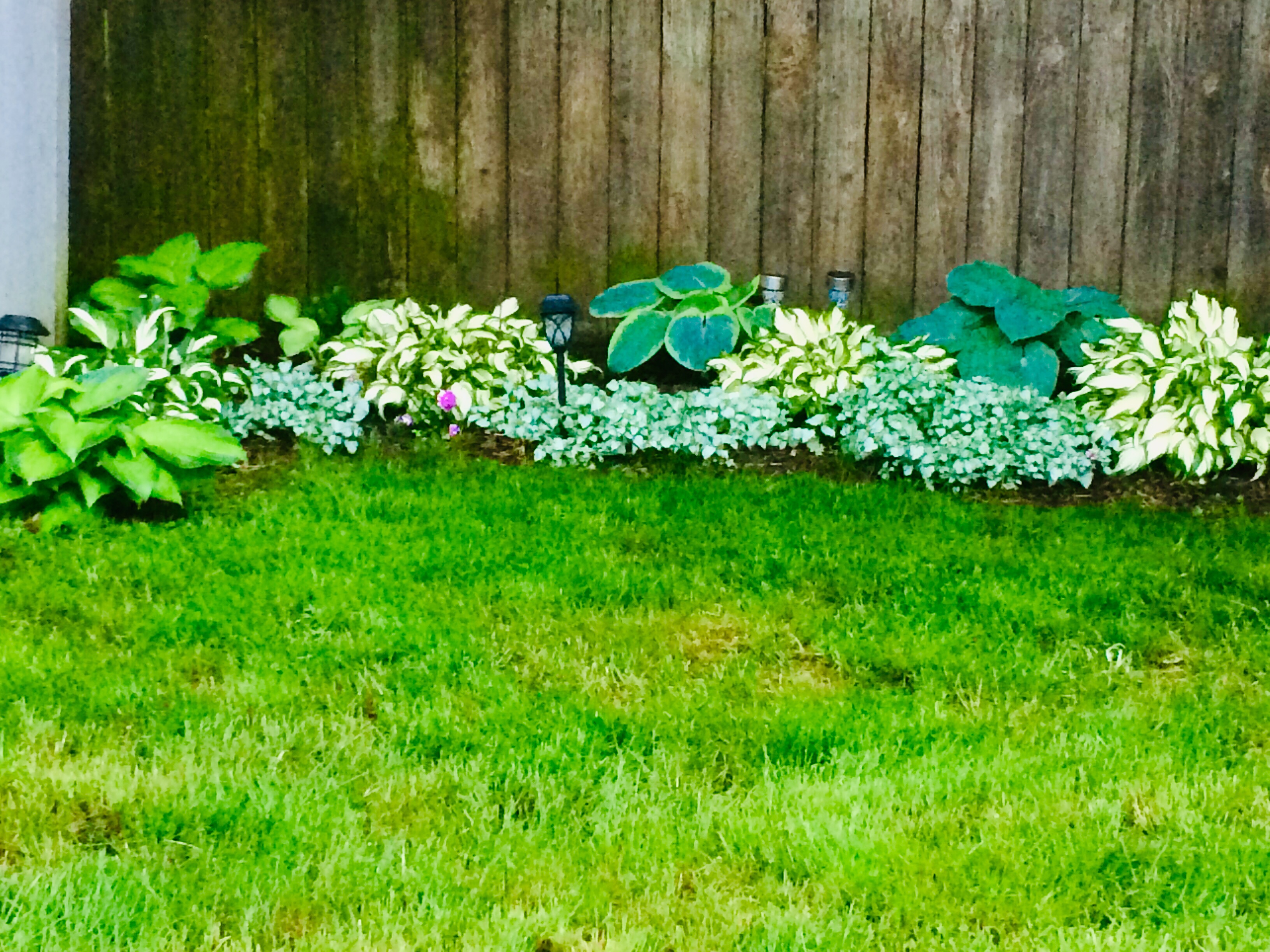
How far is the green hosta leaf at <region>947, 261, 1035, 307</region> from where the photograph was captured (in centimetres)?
575

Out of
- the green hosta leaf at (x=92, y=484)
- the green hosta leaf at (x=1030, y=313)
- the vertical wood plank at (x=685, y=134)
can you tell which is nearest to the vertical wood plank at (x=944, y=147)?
the green hosta leaf at (x=1030, y=313)

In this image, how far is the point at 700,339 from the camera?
19.0 ft

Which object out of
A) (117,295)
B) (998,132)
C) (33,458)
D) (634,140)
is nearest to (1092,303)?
(998,132)

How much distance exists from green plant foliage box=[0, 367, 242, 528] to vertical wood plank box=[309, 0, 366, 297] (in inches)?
82.4

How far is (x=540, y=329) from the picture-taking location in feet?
20.0

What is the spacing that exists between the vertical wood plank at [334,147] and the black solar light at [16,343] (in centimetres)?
156

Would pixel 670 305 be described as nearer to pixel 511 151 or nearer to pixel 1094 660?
pixel 511 151

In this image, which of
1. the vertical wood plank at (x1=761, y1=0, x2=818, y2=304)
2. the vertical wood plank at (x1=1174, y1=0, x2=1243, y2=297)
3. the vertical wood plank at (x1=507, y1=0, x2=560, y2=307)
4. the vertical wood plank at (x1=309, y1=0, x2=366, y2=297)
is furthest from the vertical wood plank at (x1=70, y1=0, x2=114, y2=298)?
the vertical wood plank at (x1=1174, y1=0, x2=1243, y2=297)

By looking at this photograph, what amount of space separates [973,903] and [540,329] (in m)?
4.19

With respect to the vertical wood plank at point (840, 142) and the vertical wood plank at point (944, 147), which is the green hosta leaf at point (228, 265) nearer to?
the vertical wood plank at point (840, 142)

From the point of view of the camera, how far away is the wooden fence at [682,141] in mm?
5953

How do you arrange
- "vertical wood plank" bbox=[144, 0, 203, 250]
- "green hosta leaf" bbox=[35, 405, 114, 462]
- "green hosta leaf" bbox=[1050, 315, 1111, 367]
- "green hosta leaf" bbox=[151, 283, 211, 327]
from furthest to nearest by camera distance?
"vertical wood plank" bbox=[144, 0, 203, 250]
"green hosta leaf" bbox=[1050, 315, 1111, 367]
"green hosta leaf" bbox=[151, 283, 211, 327]
"green hosta leaf" bbox=[35, 405, 114, 462]

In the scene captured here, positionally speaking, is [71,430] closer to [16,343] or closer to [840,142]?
[16,343]

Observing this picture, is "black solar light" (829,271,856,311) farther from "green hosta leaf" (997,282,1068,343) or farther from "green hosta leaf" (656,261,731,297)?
"green hosta leaf" (997,282,1068,343)
